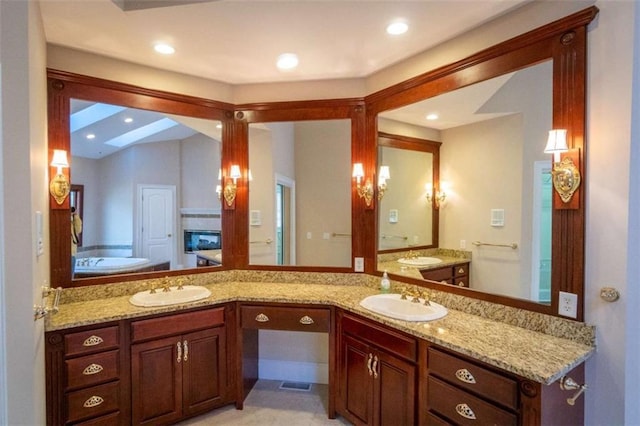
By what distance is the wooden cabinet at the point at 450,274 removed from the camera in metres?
2.23

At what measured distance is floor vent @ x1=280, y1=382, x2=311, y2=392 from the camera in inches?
117

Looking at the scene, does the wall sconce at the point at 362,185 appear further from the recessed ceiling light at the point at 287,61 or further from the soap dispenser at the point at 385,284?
the recessed ceiling light at the point at 287,61

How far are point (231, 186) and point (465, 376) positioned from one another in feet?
7.55

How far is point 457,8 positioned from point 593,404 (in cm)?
218

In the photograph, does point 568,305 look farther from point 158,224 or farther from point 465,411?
point 158,224

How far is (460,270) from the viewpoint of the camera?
228 cm

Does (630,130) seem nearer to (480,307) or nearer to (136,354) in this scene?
(480,307)

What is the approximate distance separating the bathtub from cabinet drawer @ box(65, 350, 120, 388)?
0.69 metres

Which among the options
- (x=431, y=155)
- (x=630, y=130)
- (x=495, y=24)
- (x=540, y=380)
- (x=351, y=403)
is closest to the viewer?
(x=540, y=380)

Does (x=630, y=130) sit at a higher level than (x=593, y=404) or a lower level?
higher

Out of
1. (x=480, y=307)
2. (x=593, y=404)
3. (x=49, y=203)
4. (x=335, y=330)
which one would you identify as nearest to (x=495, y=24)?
(x=480, y=307)

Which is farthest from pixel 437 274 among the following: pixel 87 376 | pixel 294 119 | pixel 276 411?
pixel 87 376

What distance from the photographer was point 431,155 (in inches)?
99.9

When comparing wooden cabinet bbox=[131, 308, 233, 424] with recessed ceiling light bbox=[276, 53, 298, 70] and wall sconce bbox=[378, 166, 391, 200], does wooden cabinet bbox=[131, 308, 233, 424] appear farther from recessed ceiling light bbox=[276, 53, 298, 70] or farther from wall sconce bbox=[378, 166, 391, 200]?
recessed ceiling light bbox=[276, 53, 298, 70]
